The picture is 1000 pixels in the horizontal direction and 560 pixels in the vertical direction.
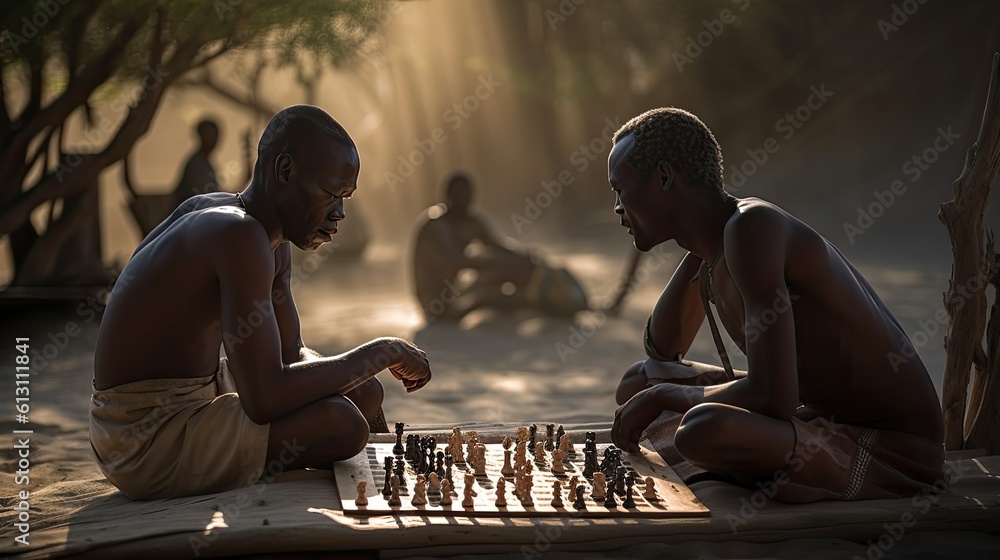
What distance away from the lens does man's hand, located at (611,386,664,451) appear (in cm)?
459

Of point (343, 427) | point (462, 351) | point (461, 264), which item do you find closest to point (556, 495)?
point (343, 427)

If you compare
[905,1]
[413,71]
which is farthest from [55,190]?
[413,71]

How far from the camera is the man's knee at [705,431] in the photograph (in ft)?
13.4

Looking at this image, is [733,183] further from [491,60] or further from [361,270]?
[361,270]

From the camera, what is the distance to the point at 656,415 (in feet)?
15.4

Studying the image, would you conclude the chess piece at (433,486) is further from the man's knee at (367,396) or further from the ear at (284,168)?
the ear at (284,168)

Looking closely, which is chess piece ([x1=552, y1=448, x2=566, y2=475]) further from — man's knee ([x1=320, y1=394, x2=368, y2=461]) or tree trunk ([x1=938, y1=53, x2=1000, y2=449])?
tree trunk ([x1=938, y1=53, x2=1000, y2=449])

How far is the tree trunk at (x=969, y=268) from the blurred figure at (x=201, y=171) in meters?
9.02

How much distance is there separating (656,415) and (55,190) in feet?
26.7

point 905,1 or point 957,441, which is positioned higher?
point 905,1

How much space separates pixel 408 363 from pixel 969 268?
291cm

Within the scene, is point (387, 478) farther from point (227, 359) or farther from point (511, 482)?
point (227, 359)

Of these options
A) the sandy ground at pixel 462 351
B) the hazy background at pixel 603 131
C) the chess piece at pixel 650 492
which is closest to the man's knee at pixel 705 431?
the chess piece at pixel 650 492

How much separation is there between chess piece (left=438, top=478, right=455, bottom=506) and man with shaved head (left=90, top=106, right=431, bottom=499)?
1.66ft
